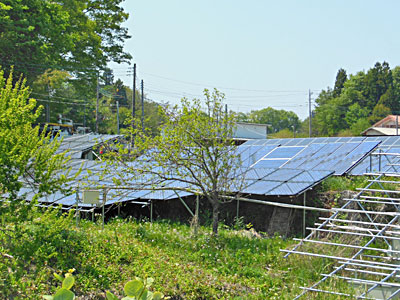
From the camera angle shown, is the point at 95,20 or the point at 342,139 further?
the point at 95,20

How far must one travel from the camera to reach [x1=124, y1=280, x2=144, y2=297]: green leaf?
5.02m

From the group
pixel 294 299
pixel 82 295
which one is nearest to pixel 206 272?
pixel 294 299

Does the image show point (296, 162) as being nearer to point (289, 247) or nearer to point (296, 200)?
point (296, 200)

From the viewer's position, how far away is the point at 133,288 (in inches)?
198

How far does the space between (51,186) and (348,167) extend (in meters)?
8.89

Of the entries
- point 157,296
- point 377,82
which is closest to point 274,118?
point 377,82

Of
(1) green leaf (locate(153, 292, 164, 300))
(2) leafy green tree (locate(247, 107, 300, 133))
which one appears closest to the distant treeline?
(2) leafy green tree (locate(247, 107, 300, 133))

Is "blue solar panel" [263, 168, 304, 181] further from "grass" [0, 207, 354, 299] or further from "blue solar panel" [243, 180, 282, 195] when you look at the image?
"grass" [0, 207, 354, 299]

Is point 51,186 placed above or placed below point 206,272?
above

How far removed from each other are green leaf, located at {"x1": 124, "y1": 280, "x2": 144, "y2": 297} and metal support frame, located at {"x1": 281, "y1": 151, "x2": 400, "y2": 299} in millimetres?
4795

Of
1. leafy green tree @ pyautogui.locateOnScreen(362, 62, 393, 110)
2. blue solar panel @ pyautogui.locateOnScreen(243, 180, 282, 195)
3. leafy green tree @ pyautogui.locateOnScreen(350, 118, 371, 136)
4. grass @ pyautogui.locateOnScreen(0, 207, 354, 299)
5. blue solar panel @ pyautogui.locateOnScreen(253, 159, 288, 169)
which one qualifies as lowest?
grass @ pyautogui.locateOnScreen(0, 207, 354, 299)

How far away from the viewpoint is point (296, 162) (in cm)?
1653

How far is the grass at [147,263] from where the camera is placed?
8.71 m

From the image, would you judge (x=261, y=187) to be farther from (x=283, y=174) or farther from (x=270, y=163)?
(x=270, y=163)
